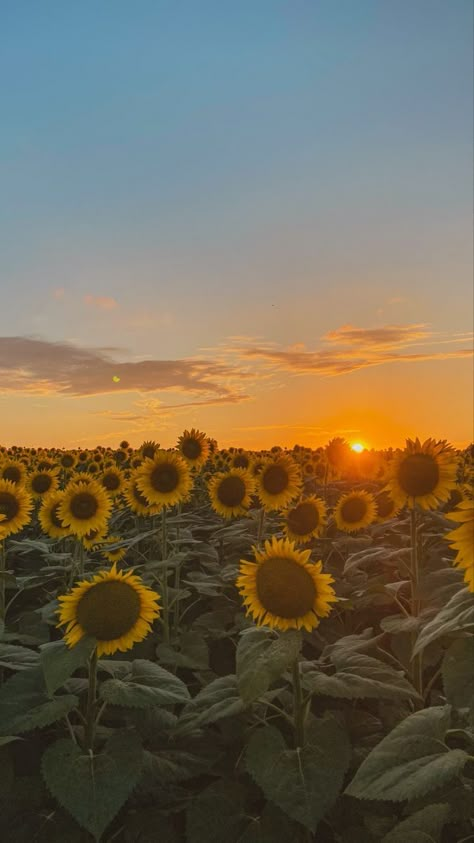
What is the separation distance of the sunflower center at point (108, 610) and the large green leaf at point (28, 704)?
40 centimetres

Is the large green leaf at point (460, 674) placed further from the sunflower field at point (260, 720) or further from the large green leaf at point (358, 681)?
the large green leaf at point (358, 681)

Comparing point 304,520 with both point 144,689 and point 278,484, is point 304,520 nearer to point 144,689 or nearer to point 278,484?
point 278,484

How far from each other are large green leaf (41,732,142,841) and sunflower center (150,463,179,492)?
4.52 m

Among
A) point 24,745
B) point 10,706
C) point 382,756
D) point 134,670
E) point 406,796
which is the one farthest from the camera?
point 24,745

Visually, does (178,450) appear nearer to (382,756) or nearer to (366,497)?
(366,497)

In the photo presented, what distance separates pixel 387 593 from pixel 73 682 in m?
2.48

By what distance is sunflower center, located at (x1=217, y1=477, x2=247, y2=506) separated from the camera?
970 cm

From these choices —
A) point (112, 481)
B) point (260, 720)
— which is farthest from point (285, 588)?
point (112, 481)

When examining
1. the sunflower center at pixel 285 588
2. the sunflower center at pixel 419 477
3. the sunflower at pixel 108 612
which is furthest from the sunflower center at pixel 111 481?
the sunflower center at pixel 285 588

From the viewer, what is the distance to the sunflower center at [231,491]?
970 centimetres

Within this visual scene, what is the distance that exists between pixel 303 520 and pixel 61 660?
5.12 metres

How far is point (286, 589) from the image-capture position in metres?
4.41

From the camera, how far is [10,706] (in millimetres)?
4168

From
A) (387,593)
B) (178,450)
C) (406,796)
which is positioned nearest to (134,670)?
(406,796)
